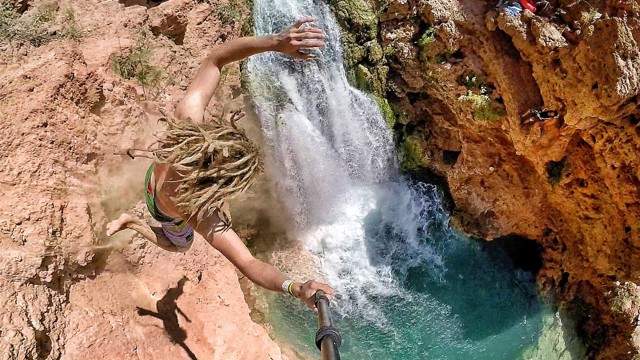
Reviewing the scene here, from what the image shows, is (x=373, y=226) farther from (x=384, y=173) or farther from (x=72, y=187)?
(x=72, y=187)

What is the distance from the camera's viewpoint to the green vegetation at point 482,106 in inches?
192

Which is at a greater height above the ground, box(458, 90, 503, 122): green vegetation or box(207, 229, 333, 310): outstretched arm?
box(207, 229, 333, 310): outstretched arm

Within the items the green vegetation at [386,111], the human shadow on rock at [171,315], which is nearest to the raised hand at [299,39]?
the human shadow on rock at [171,315]

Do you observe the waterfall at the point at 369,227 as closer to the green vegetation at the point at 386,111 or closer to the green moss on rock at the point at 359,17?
the green vegetation at the point at 386,111

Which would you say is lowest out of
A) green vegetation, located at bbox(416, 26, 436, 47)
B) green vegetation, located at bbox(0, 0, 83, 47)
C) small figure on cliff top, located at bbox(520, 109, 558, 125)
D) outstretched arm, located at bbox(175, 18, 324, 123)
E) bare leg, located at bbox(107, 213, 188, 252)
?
small figure on cliff top, located at bbox(520, 109, 558, 125)

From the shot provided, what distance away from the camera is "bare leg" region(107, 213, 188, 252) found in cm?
268

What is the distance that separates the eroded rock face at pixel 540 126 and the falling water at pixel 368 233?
0.42m

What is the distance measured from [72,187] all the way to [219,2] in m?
3.15

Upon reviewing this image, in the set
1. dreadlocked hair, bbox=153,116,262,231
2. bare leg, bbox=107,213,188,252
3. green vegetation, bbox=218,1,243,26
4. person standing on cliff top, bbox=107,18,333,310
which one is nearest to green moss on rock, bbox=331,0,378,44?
green vegetation, bbox=218,1,243,26

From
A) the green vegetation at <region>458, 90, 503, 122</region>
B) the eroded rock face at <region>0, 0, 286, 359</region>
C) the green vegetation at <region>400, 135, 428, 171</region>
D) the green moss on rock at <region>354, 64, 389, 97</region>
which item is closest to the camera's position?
the eroded rock face at <region>0, 0, 286, 359</region>

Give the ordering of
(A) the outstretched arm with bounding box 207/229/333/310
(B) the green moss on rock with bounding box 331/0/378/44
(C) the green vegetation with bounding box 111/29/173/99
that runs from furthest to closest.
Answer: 1. (B) the green moss on rock with bounding box 331/0/378/44
2. (C) the green vegetation with bounding box 111/29/173/99
3. (A) the outstretched arm with bounding box 207/229/333/310

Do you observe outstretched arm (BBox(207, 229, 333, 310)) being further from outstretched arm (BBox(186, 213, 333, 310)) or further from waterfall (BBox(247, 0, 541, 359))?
waterfall (BBox(247, 0, 541, 359))

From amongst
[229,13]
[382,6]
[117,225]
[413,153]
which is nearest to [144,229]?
[117,225]

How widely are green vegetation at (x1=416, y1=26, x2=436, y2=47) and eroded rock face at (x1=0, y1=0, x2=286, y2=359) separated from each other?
2978 mm
